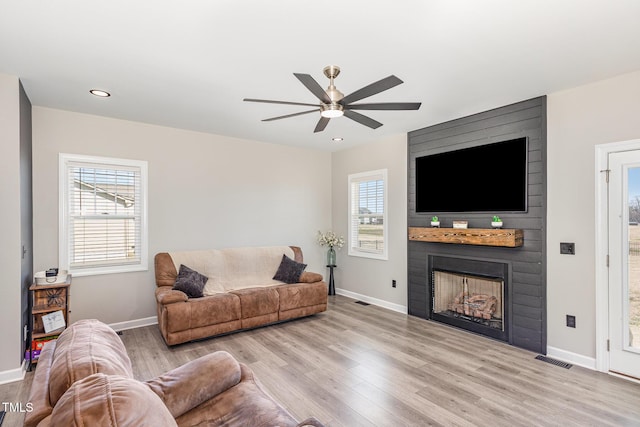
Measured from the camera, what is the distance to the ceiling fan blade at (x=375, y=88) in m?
2.20

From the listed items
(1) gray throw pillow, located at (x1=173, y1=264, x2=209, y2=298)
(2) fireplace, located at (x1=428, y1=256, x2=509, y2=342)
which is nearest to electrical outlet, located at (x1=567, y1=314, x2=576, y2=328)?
(2) fireplace, located at (x1=428, y1=256, x2=509, y2=342)

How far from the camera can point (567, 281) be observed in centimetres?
337

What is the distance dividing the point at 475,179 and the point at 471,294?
1.48 metres

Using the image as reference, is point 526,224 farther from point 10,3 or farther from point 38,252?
point 38,252

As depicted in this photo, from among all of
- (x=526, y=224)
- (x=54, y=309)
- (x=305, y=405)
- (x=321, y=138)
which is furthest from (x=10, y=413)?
(x=526, y=224)

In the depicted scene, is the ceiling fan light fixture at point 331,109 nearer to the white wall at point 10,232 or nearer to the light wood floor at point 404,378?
the light wood floor at point 404,378

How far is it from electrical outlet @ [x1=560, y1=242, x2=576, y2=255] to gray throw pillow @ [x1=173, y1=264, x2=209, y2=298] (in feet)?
13.4

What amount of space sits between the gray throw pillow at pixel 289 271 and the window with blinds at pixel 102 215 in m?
1.87

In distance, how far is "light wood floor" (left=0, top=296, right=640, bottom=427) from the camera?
8.05 feet

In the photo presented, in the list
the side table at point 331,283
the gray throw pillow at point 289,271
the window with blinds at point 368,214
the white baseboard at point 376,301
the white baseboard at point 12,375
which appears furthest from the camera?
the side table at point 331,283

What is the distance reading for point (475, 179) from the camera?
4.16 meters

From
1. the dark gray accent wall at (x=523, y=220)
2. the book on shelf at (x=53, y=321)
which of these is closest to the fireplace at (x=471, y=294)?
the dark gray accent wall at (x=523, y=220)

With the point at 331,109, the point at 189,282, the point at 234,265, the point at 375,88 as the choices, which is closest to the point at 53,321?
the point at 189,282

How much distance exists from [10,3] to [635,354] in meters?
5.41
